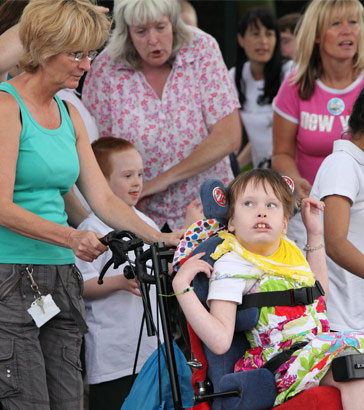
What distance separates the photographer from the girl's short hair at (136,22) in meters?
4.37

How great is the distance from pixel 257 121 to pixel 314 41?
1178 millimetres

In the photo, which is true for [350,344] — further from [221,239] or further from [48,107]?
[48,107]

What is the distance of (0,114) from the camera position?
2.92 metres

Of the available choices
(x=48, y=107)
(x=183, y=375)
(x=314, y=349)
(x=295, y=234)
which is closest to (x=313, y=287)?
(x=314, y=349)

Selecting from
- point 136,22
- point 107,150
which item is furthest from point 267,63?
point 107,150

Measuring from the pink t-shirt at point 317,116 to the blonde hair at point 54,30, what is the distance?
171 cm

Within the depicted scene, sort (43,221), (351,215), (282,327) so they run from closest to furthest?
(282,327) < (43,221) < (351,215)

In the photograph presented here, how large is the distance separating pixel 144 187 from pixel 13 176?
5.51 ft

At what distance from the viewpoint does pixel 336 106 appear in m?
4.44

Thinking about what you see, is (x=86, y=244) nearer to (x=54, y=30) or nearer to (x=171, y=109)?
(x=54, y=30)

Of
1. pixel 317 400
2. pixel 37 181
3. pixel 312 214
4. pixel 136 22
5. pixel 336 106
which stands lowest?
pixel 317 400

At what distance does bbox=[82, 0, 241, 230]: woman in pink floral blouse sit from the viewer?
177 inches

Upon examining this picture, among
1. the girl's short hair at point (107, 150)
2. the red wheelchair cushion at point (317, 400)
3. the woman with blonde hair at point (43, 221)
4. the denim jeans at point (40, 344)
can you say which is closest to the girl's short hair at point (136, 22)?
the girl's short hair at point (107, 150)

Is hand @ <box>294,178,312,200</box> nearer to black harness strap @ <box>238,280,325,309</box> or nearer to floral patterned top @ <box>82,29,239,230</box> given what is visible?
floral patterned top @ <box>82,29,239,230</box>
